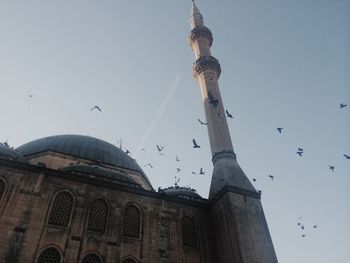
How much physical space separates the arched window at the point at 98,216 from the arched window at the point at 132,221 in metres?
0.85

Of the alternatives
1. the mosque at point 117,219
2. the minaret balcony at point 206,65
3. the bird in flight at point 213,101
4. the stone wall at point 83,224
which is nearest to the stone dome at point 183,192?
the mosque at point 117,219

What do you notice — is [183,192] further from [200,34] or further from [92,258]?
[200,34]

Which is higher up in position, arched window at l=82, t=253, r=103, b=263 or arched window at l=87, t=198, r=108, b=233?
arched window at l=87, t=198, r=108, b=233

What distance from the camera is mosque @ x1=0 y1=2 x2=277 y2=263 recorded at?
1110 cm

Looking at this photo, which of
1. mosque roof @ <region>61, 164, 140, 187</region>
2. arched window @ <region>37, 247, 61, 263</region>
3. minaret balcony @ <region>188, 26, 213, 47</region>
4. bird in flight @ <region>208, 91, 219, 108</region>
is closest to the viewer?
arched window @ <region>37, 247, 61, 263</region>

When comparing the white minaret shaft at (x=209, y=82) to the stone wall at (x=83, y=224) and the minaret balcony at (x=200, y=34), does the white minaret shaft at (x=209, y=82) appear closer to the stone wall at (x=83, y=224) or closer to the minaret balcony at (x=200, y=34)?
the minaret balcony at (x=200, y=34)

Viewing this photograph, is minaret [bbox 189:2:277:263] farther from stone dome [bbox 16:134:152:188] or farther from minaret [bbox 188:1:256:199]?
stone dome [bbox 16:134:152:188]

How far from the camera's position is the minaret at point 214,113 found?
50.5 feet

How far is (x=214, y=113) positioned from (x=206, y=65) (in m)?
4.20

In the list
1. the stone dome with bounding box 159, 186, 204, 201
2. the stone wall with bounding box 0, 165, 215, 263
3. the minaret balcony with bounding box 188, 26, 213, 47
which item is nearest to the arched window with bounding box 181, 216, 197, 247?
the stone wall with bounding box 0, 165, 215, 263

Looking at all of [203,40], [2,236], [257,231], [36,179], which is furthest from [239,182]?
[203,40]

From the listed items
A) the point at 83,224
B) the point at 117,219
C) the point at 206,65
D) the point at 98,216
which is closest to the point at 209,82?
the point at 206,65

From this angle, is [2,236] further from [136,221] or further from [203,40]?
[203,40]

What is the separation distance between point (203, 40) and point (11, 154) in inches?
614
